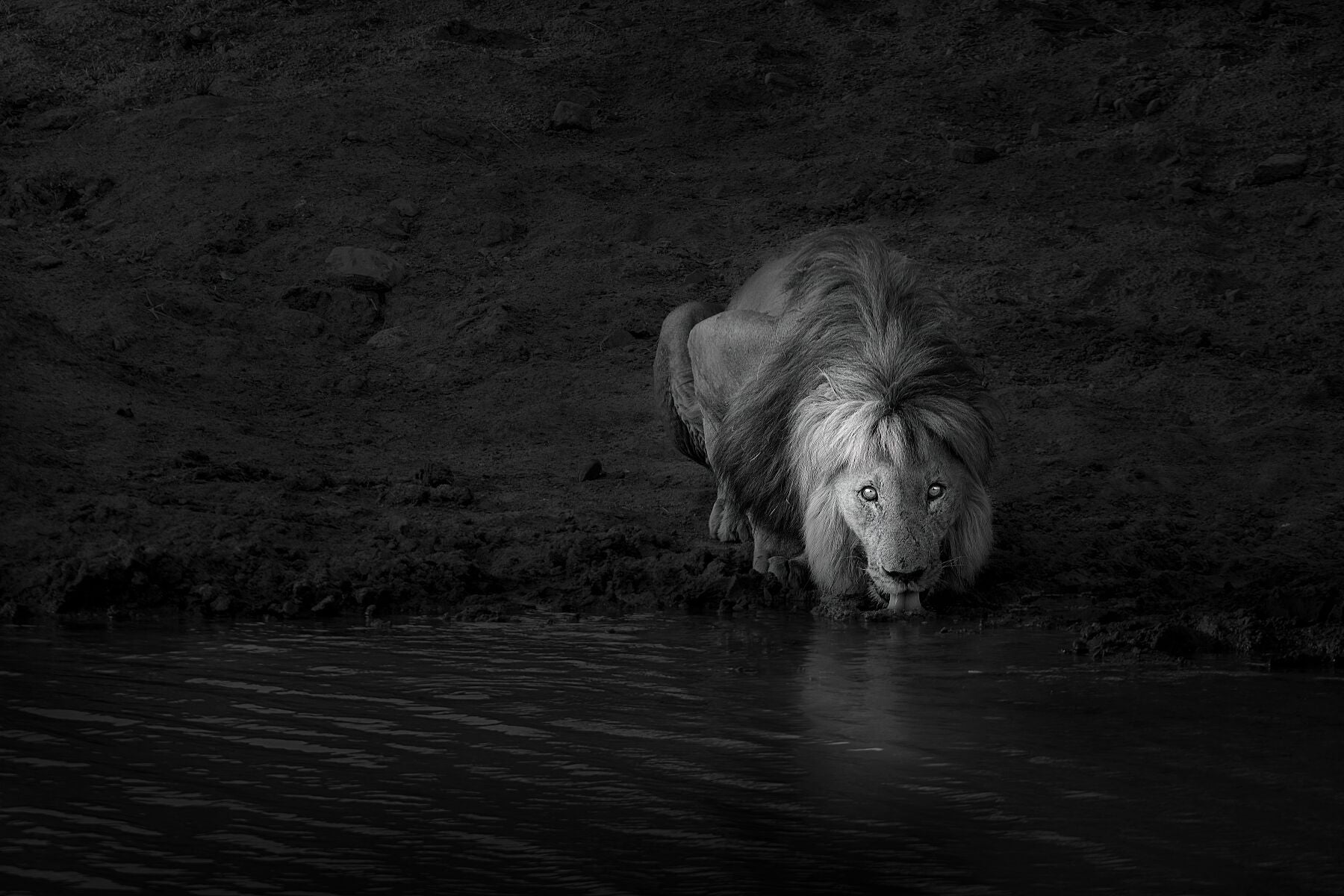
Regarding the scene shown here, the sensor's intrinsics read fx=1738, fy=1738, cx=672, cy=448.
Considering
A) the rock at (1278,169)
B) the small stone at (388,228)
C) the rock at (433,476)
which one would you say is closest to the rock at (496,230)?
the small stone at (388,228)

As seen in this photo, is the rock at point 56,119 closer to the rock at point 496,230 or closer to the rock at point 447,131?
the rock at point 447,131

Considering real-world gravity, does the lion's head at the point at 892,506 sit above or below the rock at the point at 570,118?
below

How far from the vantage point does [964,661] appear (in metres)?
6.57

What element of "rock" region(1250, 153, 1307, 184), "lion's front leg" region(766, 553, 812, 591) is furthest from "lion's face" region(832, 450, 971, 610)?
"rock" region(1250, 153, 1307, 184)

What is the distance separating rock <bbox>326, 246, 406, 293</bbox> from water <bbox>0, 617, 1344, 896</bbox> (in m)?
5.79

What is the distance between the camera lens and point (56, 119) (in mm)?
14797

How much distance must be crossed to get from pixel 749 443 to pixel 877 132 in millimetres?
7119

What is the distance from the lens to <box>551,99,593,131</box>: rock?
581 inches

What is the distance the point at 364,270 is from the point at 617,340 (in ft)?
6.93

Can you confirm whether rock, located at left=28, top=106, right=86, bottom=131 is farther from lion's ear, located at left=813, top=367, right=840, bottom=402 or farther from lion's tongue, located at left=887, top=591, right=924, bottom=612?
lion's tongue, located at left=887, top=591, right=924, bottom=612

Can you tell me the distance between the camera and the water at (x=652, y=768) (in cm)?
411

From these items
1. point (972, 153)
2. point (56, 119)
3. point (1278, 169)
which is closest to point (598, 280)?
point (972, 153)

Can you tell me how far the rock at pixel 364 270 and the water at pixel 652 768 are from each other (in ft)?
19.0

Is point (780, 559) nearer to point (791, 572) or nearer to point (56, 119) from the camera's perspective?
point (791, 572)
